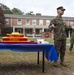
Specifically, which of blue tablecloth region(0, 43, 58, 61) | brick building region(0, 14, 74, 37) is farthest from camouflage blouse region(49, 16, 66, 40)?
brick building region(0, 14, 74, 37)

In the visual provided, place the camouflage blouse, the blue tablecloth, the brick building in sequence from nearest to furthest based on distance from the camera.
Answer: the blue tablecloth < the camouflage blouse < the brick building

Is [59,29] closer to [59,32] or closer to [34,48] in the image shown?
[59,32]

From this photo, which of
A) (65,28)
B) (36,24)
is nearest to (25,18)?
(36,24)

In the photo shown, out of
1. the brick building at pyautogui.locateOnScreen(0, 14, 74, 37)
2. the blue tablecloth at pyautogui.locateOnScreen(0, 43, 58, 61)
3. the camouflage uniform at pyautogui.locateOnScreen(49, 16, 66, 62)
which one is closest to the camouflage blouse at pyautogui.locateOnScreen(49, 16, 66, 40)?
the camouflage uniform at pyautogui.locateOnScreen(49, 16, 66, 62)

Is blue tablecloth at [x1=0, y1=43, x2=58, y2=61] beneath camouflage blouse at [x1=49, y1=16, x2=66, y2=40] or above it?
beneath

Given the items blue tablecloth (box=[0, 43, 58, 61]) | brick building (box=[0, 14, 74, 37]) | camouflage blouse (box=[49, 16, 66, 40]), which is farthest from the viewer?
brick building (box=[0, 14, 74, 37])

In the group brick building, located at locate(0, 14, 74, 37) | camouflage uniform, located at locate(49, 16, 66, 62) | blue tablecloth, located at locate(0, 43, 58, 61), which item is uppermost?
Answer: brick building, located at locate(0, 14, 74, 37)

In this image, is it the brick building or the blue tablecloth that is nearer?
the blue tablecloth

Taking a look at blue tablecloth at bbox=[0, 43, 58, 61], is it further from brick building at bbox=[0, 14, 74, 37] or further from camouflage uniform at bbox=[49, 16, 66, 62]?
brick building at bbox=[0, 14, 74, 37]

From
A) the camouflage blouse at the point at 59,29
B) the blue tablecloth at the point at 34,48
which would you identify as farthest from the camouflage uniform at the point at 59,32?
the blue tablecloth at the point at 34,48

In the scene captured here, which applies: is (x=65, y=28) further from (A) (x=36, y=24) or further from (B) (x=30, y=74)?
(A) (x=36, y=24)

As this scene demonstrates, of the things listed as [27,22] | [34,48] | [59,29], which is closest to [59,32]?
[59,29]

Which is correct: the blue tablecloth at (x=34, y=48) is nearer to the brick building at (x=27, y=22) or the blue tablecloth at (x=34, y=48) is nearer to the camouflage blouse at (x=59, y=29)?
the camouflage blouse at (x=59, y=29)

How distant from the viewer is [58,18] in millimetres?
7809
